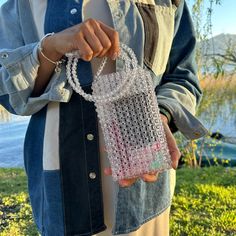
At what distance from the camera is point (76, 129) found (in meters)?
1.06

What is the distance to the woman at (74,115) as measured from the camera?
3.33 feet

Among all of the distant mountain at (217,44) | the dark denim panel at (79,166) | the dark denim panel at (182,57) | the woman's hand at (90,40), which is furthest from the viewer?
the distant mountain at (217,44)

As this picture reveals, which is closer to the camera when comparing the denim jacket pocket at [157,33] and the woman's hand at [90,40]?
the woman's hand at [90,40]

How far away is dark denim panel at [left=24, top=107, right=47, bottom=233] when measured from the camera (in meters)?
1.10

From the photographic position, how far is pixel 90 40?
846 mm

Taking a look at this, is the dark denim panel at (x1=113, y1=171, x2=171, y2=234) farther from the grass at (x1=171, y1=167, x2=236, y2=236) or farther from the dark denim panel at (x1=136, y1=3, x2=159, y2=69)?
the grass at (x1=171, y1=167, x2=236, y2=236)

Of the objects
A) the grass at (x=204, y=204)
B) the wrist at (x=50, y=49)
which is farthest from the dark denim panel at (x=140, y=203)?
the grass at (x=204, y=204)

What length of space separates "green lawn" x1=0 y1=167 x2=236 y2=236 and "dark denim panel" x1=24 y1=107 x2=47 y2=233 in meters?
2.04

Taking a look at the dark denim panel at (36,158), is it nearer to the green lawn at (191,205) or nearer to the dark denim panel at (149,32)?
the dark denim panel at (149,32)

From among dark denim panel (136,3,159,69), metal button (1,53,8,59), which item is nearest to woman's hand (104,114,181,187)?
dark denim panel (136,3,159,69)

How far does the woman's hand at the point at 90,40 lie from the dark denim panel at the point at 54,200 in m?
0.35

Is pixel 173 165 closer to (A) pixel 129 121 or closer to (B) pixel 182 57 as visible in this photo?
(A) pixel 129 121

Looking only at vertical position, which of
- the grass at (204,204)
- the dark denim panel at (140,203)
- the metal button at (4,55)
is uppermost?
the metal button at (4,55)

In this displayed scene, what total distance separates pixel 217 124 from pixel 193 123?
14.6 ft
